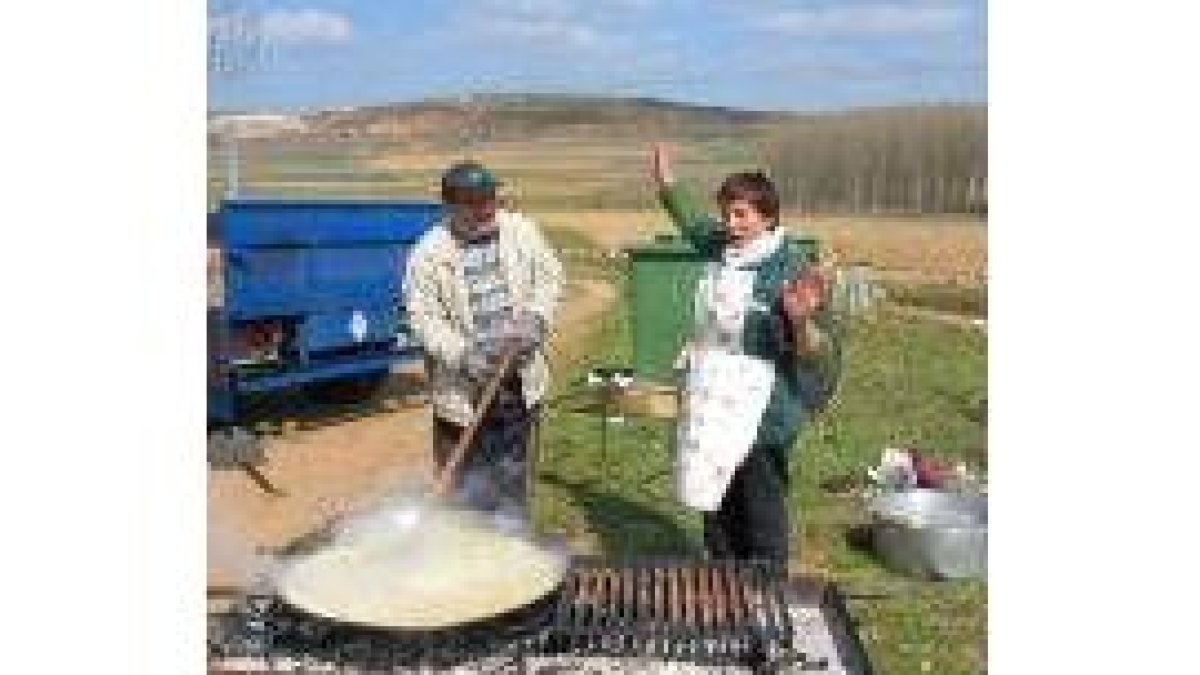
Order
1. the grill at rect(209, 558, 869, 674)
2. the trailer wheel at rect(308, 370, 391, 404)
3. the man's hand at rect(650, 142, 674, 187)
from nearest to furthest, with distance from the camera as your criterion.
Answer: the grill at rect(209, 558, 869, 674) → the man's hand at rect(650, 142, 674, 187) → the trailer wheel at rect(308, 370, 391, 404)

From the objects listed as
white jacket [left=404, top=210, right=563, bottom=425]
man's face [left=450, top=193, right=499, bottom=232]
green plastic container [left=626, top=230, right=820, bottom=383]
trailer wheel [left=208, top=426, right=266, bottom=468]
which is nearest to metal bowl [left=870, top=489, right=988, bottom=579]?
green plastic container [left=626, top=230, right=820, bottom=383]

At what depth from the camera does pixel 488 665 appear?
124 inches

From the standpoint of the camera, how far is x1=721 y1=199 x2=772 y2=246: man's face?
355 centimetres

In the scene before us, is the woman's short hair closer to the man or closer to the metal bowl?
the man

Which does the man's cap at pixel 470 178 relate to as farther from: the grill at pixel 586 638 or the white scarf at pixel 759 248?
the grill at pixel 586 638

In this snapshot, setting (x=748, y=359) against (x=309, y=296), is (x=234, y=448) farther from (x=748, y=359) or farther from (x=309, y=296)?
(x=748, y=359)

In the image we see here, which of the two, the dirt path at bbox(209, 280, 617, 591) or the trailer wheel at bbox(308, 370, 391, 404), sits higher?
the trailer wheel at bbox(308, 370, 391, 404)

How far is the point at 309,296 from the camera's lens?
3836 mm

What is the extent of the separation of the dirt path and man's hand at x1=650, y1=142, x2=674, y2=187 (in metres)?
0.21

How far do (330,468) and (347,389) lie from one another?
0.19 meters
